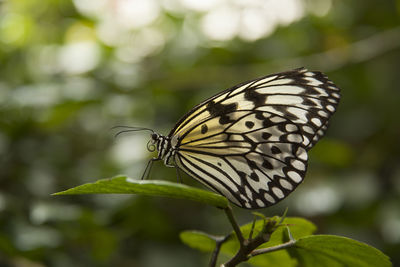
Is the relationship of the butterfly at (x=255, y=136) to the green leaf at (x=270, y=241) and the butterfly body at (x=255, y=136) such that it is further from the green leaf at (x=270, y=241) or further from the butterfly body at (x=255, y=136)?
the green leaf at (x=270, y=241)

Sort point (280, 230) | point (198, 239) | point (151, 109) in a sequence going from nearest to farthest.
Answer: point (280, 230)
point (198, 239)
point (151, 109)

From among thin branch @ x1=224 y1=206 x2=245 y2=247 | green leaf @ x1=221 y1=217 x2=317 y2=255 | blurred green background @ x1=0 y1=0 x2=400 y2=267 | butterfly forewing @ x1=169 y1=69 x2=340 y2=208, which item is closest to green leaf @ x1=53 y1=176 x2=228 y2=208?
thin branch @ x1=224 y1=206 x2=245 y2=247

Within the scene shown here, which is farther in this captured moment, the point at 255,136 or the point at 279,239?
the point at 255,136

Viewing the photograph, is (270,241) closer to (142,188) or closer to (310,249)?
(310,249)

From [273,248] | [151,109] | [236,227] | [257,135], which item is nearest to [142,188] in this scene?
[236,227]

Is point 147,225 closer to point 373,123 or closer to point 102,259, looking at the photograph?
point 102,259
